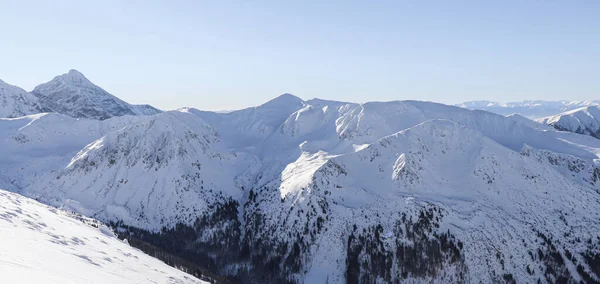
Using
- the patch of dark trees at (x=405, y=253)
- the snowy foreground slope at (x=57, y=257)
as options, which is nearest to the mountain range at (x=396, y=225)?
the patch of dark trees at (x=405, y=253)

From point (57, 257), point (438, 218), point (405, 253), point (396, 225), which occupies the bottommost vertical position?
point (405, 253)

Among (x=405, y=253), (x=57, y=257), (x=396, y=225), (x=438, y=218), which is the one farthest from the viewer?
(x=396, y=225)

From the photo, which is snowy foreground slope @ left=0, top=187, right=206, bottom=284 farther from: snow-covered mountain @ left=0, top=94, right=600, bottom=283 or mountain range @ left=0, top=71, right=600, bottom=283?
snow-covered mountain @ left=0, top=94, right=600, bottom=283

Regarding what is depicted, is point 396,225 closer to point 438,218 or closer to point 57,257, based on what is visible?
point 438,218

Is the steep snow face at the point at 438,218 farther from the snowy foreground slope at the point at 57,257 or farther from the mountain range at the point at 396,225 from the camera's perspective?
the snowy foreground slope at the point at 57,257

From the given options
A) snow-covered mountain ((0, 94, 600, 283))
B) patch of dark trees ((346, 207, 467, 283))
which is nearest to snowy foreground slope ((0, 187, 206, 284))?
snow-covered mountain ((0, 94, 600, 283))

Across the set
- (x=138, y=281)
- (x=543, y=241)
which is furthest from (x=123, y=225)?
(x=543, y=241)

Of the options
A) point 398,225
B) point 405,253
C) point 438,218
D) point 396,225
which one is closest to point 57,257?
point 405,253

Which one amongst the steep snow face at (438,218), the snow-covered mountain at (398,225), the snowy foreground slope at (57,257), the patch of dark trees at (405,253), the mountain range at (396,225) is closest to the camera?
the snowy foreground slope at (57,257)

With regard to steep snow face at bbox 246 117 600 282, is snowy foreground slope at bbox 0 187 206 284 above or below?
above
